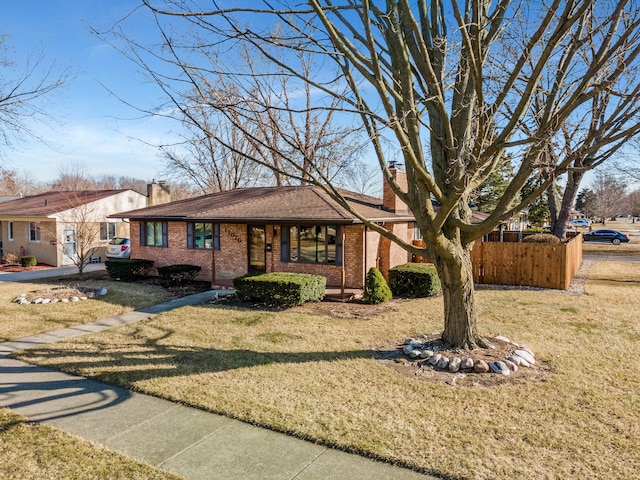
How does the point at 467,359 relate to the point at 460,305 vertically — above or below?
below

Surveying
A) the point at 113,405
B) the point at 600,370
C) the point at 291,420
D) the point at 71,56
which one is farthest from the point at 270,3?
the point at 600,370

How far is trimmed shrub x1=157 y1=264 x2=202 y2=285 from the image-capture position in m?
15.4

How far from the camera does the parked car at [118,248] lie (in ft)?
71.8

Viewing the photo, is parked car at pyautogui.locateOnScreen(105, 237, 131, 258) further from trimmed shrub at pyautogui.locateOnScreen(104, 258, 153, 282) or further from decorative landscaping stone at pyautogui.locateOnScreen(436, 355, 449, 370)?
decorative landscaping stone at pyautogui.locateOnScreen(436, 355, 449, 370)

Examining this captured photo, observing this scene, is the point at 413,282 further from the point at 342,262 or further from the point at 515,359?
the point at 515,359

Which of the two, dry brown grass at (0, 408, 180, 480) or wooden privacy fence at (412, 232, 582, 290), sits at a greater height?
wooden privacy fence at (412, 232, 582, 290)

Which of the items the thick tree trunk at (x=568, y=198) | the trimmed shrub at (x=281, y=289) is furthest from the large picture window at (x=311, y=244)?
the thick tree trunk at (x=568, y=198)

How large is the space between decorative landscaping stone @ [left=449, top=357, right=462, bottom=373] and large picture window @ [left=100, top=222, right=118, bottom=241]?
22.4 meters

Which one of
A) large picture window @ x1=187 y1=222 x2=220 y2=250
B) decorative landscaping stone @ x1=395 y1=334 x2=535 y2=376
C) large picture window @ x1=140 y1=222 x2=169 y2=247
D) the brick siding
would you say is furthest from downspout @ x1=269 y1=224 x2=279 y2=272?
decorative landscaping stone @ x1=395 y1=334 x2=535 y2=376

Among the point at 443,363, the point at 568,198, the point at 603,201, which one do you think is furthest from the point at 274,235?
the point at 603,201

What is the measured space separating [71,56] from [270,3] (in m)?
6.68

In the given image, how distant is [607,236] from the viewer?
1471 inches

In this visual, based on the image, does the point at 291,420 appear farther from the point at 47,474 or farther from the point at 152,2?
the point at 152,2

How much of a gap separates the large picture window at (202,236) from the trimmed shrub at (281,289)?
3890 millimetres
